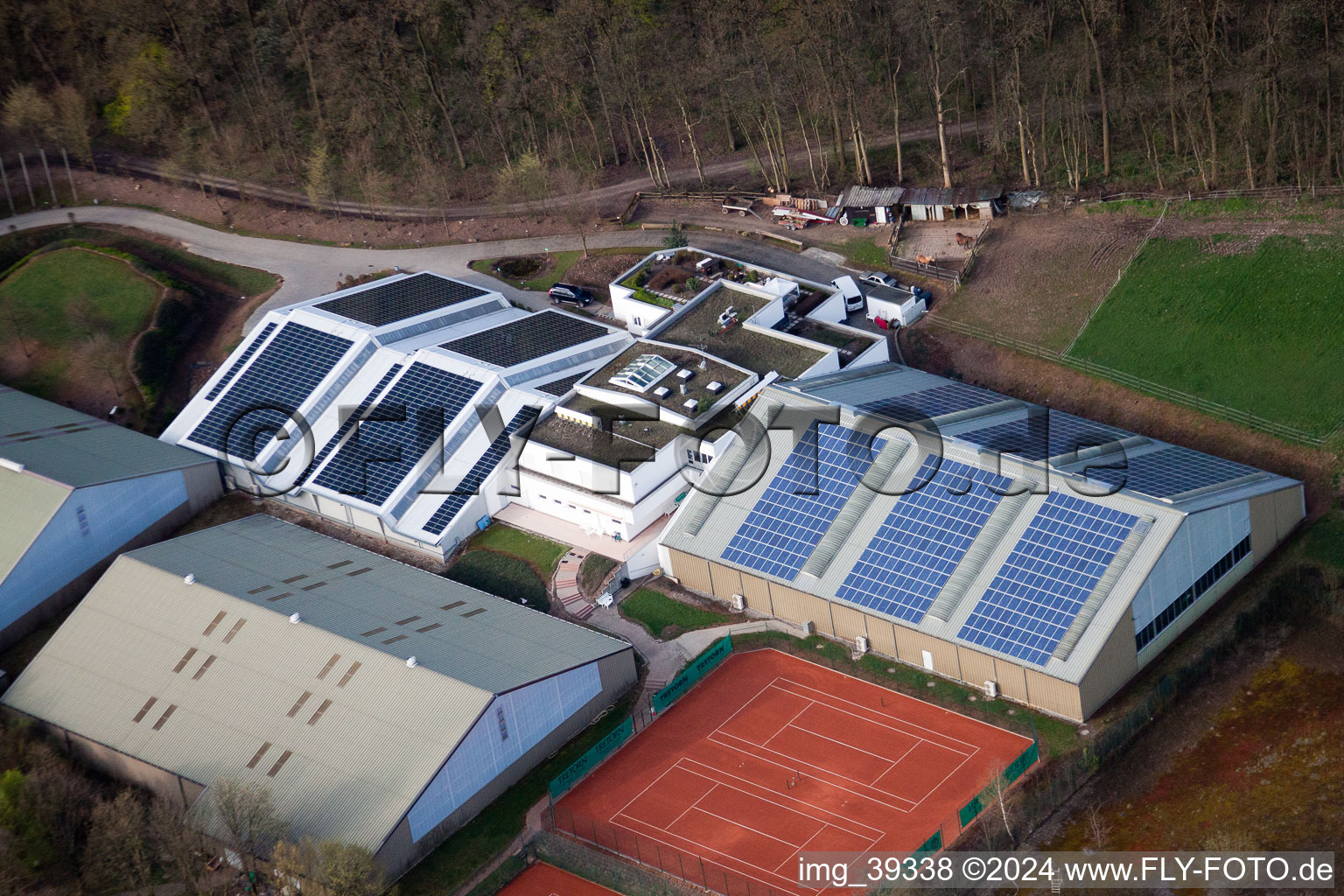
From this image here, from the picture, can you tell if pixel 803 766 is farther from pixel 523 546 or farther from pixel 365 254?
pixel 365 254

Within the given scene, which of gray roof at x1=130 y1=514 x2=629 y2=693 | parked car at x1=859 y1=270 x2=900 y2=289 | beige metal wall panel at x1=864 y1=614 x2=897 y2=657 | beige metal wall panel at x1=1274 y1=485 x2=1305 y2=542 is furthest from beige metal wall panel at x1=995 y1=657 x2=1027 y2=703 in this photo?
parked car at x1=859 y1=270 x2=900 y2=289

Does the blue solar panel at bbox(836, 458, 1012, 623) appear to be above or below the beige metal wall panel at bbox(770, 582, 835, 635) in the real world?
above

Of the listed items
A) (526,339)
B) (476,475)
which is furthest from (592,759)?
(526,339)

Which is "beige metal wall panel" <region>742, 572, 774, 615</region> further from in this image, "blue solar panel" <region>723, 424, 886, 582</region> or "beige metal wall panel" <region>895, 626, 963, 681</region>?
"beige metal wall panel" <region>895, 626, 963, 681</region>

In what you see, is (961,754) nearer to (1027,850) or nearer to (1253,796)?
(1027,850)

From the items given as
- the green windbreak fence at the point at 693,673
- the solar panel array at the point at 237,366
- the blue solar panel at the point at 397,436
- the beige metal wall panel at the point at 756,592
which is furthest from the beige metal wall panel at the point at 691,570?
the solar panel array at the point at 237,366
